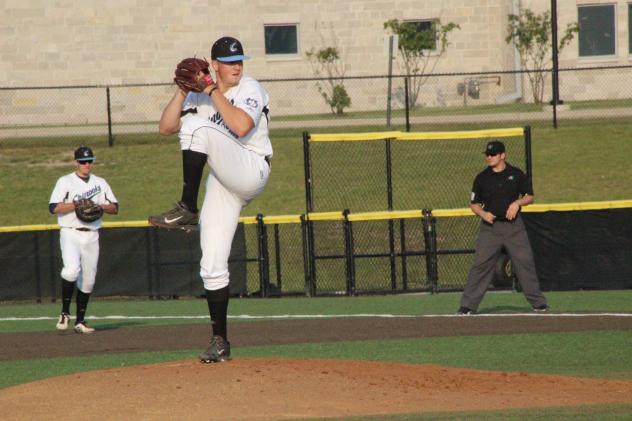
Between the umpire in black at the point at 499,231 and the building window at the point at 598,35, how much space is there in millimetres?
23747

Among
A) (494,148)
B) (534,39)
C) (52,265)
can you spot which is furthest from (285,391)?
(534,39)

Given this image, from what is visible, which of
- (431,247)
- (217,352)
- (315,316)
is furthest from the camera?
(431,247)

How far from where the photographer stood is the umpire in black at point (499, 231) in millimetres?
12719

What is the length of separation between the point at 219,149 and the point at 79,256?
5486 mm

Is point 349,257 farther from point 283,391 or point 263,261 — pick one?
point 283,391

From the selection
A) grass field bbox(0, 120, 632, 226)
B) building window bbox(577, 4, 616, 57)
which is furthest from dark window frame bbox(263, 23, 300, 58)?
building window bbox(577, 4, 616, 57)

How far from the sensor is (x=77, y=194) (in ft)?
41.0

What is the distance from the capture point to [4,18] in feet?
113

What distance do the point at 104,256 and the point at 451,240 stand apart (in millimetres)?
5475

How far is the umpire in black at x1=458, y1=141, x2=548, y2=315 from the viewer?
41.7ft

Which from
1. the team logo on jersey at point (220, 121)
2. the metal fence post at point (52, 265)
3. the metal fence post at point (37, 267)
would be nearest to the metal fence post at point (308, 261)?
the metal fence post at point (52, 265)

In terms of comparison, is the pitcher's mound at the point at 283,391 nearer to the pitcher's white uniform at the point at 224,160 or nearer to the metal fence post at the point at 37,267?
the pitcher's white uniform at the point at 224,160

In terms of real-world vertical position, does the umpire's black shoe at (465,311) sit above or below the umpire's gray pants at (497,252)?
below

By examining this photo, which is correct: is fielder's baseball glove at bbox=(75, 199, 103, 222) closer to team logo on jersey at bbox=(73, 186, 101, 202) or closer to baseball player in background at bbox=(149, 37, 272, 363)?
team logo on jersey at bbox=(73, 186, 101, 202)
